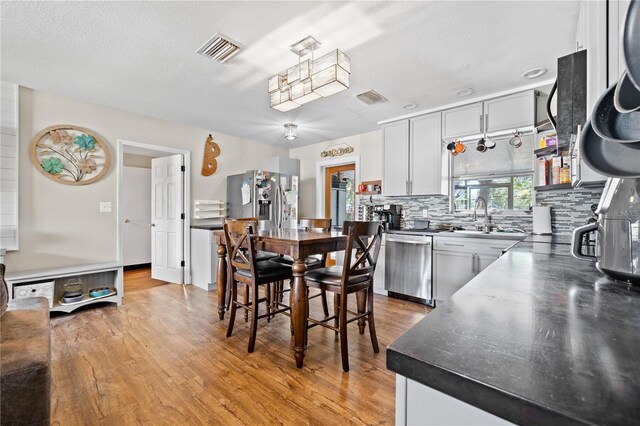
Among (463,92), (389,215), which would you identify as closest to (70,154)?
(389,215)

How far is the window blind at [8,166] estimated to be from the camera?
2.96 metres

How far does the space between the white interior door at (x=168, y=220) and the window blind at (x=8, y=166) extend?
5.63 feet

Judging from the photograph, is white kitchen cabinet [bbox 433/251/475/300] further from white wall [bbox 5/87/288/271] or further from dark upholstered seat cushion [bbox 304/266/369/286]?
white wall [bbox 5/87/288/271]

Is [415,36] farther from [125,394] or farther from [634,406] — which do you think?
[125,394]

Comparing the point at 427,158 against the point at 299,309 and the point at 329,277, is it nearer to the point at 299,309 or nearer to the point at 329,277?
the point at 329,277

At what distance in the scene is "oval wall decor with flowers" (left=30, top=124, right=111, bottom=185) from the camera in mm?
3213

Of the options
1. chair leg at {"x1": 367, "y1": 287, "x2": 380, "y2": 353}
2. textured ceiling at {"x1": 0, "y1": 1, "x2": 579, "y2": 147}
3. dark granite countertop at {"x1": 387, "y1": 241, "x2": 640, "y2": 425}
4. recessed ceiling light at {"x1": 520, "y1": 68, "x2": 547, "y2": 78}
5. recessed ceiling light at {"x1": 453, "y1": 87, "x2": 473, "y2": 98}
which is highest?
textured ceiling at {"x1": 0, "y1": 1, "x2": 579, "y2": 147}

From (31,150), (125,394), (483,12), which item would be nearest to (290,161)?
(31,150)

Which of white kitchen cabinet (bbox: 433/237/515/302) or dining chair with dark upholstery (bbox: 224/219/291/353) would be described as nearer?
dining chair with dark upholstery (bbox: 224/219/291/353)

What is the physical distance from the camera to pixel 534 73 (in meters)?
2.70

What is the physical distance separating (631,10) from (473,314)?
0.53 metres

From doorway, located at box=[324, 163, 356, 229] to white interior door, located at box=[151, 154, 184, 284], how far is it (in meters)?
2.47

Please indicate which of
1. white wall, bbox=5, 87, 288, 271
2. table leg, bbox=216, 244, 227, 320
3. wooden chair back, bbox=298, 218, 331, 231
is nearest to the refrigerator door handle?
wooden chair back, bbox=298, 218, 331, 231

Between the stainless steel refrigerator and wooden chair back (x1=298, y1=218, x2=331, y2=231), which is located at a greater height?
the stainless steel refrigerator
